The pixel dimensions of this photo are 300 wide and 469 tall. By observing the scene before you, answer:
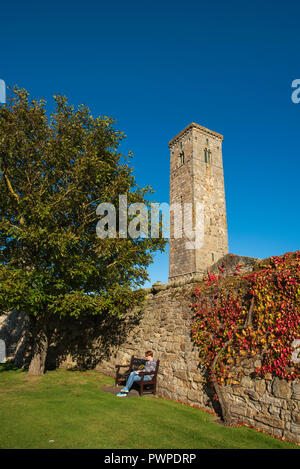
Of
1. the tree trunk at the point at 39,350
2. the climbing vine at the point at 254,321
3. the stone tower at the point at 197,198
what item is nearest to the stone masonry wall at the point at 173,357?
the climbing vine at the point at 254,321

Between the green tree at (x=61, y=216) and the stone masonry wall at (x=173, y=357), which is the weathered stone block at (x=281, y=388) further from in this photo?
the green tree at (x=61, y=216)

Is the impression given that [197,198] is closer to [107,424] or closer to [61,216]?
[61,216]

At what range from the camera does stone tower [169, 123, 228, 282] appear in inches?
924

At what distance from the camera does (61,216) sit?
30.1 feet

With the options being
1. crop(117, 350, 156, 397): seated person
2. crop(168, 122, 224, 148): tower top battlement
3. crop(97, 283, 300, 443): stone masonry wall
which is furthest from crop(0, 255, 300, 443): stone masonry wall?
crop(168, 122, 224, 148): tower top battlement

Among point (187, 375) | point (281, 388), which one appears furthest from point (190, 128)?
point (281, 388)

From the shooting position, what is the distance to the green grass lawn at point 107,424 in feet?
13.5

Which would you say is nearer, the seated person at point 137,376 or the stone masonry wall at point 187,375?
the stone masonry wall at point 187,375

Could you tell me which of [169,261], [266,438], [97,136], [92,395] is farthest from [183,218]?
[266,438]

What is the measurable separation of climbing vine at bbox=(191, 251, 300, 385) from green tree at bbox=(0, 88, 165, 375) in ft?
11.5

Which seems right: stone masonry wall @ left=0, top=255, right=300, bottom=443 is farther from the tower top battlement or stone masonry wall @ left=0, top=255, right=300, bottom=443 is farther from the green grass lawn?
the tower top battlement

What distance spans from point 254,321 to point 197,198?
19896 mm

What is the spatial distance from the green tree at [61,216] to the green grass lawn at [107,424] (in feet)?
7.79
